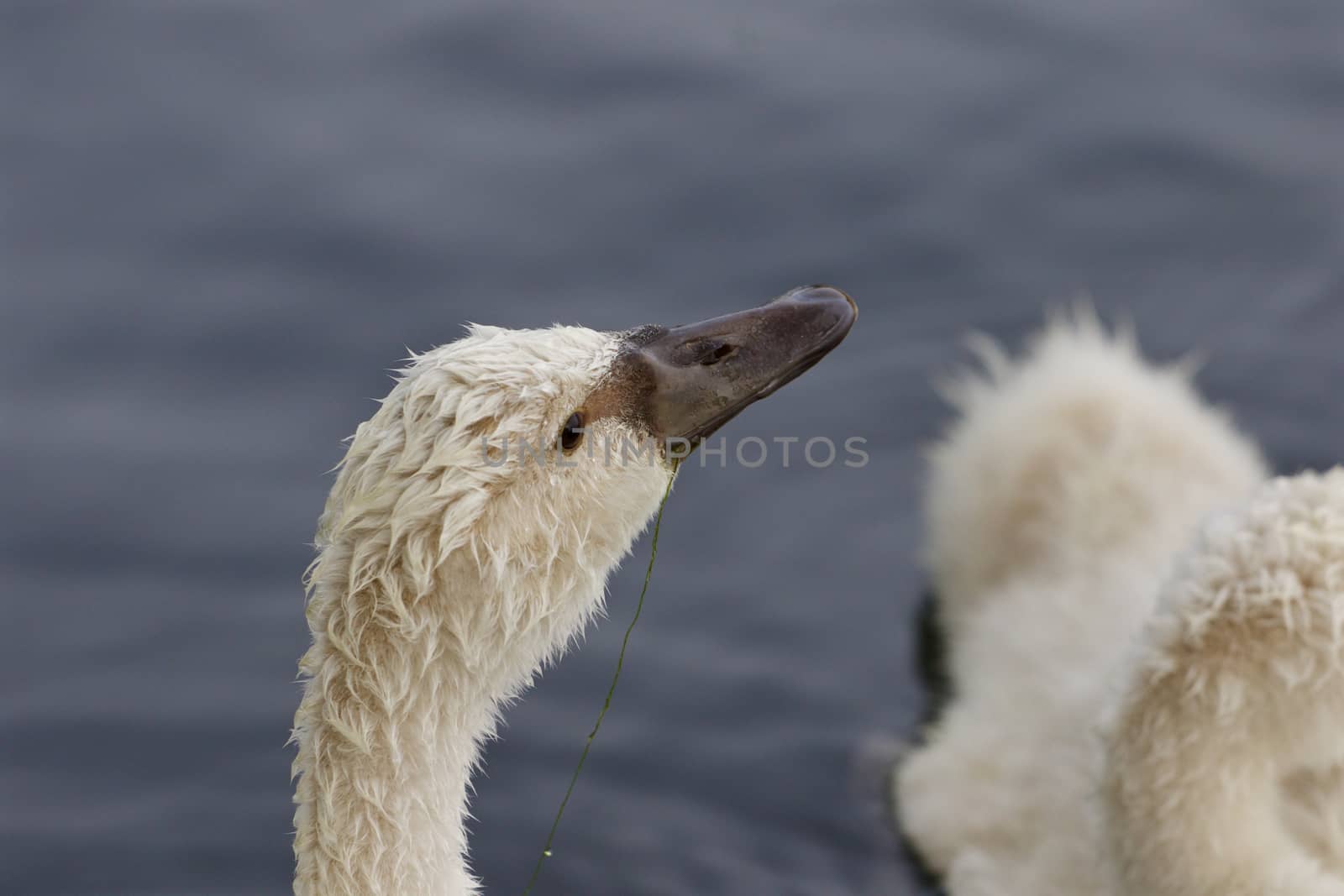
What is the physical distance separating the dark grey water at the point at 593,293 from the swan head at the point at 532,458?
238cm

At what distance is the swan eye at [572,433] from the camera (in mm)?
3441

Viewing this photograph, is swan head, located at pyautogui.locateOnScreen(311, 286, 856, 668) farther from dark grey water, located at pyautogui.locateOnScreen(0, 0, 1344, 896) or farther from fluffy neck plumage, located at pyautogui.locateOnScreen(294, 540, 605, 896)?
dark grey water, located at pyautogui.locateOnScreen(0, 0, 1344, 896)

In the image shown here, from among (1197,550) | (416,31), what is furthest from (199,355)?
(1197,550)

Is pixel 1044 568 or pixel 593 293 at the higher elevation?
pixel 593 293

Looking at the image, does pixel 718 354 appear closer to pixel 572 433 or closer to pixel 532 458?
pixel 572 433

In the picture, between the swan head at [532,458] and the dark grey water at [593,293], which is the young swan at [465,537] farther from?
the dark grey water at [593,293]

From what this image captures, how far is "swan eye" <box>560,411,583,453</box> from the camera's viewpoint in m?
→ 3.44

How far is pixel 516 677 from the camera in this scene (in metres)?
3.67

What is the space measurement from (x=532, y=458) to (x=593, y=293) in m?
3.73

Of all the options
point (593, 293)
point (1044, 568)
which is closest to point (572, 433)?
point (1044, 568)

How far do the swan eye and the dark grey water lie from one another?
8.38 ft

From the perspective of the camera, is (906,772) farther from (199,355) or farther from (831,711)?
(199,355)

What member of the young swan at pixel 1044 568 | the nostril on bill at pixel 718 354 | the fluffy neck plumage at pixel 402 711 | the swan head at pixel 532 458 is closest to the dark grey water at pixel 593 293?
the young swan at pixel 1044 568

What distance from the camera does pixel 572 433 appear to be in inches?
136
